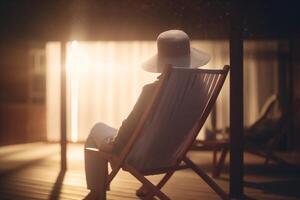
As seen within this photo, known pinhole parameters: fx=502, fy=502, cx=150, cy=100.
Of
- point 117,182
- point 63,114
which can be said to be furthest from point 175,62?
point 63,114

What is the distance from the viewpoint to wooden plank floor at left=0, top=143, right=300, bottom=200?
4.17 m

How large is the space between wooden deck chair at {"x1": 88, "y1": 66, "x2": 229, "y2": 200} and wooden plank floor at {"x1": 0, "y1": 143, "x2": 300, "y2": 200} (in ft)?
3.01

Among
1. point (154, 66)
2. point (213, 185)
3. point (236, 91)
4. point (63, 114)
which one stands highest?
point (154, 66)

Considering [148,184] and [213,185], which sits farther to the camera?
[213,185]

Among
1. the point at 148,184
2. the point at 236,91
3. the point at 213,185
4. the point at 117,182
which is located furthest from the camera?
the point at 117,182

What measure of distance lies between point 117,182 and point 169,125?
1785 millimetres

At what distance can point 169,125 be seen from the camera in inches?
124

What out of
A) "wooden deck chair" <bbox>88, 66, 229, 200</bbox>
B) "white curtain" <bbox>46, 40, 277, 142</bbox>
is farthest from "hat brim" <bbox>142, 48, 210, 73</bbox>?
"white curtain" <bbox>46, 40, 277, 142</bbox>

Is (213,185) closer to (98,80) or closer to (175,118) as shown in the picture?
(175,118)

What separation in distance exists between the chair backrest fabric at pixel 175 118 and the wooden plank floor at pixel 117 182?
36.5 inches

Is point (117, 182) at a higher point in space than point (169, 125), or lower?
lower

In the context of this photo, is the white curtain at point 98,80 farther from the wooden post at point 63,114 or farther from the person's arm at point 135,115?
the person's arm at point 135,115

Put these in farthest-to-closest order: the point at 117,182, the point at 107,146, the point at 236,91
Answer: the point at 117,182 → the point at 236,91 → the point at 107,146

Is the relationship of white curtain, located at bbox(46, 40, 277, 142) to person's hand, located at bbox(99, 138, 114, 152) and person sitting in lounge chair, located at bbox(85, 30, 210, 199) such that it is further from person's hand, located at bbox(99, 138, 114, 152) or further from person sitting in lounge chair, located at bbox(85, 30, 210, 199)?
person's hand, located at bbox(99, 138, 114, 152)
